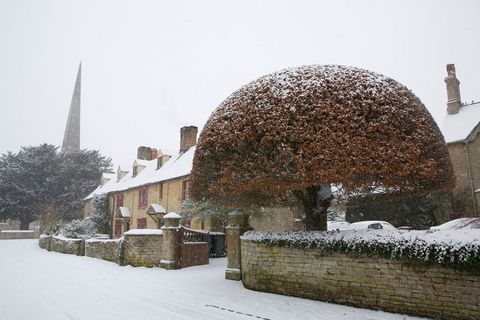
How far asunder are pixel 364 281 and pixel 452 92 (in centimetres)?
2415

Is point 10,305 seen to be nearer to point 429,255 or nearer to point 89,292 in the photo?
point 89,292

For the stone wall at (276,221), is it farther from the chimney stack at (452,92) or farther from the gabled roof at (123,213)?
the chimney stack at (452,92)

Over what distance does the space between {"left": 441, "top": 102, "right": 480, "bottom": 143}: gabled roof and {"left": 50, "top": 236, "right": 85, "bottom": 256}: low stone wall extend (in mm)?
24667

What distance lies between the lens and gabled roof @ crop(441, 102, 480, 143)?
74.0 feet

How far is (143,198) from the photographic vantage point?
1198 inches

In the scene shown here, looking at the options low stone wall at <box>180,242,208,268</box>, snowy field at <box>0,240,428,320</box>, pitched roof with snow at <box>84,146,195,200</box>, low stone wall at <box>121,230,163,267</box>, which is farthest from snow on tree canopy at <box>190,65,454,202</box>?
pitched roof with snow at <box>84,146,195,200</box>

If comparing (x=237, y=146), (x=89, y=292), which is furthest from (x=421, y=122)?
(x=89, y=292)

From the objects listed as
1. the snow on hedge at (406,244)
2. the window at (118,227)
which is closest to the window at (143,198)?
the window at (118,227)

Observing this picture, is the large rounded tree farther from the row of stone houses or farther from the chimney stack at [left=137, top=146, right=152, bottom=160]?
the chimney stack at [left=137, top=146, right=152, bottom=160]

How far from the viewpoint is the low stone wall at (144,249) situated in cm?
1501

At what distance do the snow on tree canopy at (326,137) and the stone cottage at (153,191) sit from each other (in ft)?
50.5

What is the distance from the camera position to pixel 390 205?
2375 centimetres

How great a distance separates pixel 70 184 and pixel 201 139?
4884cm

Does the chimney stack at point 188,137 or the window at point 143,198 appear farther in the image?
the chimney stack at point 188,137
